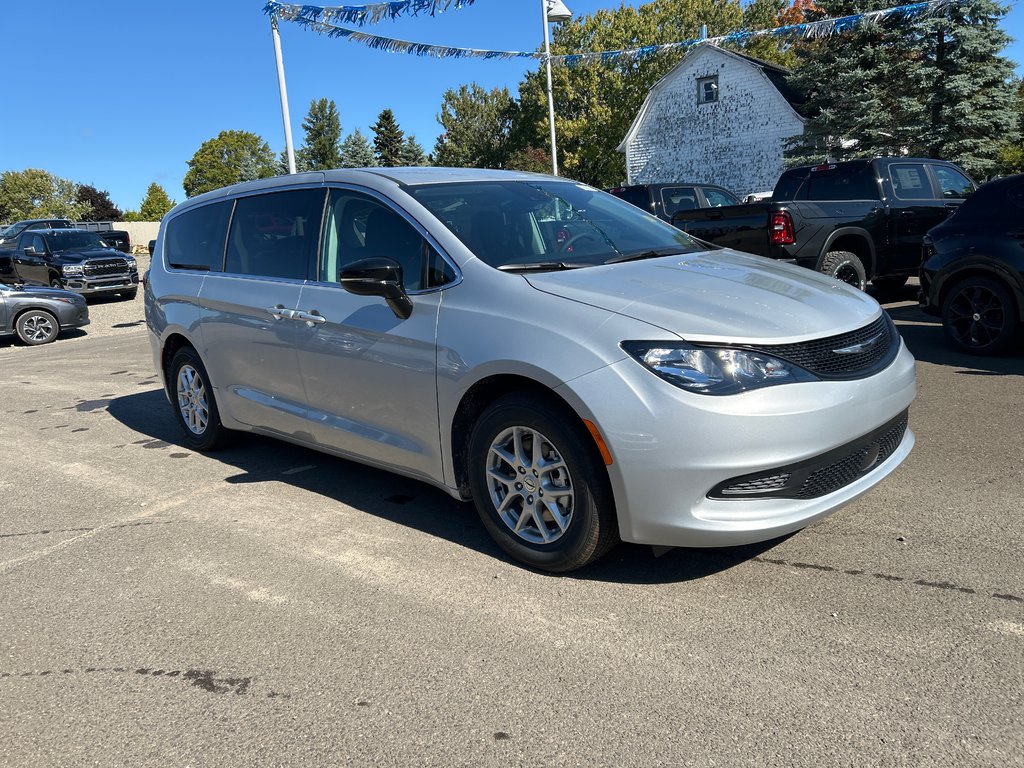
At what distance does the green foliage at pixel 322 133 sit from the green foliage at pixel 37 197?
76.7 ft

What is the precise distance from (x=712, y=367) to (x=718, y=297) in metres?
0.49

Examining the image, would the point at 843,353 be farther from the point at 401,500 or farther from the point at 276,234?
the point at 276,234

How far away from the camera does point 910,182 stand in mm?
10531

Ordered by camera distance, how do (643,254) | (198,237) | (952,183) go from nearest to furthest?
(643,254), (198,237), (952,183)

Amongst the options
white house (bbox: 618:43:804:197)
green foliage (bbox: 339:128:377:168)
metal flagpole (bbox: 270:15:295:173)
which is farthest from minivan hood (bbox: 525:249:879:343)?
green foliage (bbox: 339:128:377:168)

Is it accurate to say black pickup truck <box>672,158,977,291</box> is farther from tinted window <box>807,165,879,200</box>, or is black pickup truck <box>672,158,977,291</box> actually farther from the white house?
the white house

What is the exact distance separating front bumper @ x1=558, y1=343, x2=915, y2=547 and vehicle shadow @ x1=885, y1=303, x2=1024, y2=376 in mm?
4347

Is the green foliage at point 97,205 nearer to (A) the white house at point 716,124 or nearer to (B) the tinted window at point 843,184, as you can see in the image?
(A) the white house at point 716,124

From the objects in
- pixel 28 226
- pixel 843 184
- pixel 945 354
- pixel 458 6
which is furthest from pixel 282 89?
pixel 28 226

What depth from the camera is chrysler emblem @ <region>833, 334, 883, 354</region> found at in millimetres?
3358

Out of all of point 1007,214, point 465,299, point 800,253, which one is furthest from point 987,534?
point 800,253

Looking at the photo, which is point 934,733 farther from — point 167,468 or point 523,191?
point 167,468

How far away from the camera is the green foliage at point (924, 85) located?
24.5 metres

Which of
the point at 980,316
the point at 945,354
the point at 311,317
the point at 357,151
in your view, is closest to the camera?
the point at 311,317
